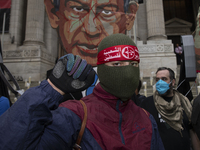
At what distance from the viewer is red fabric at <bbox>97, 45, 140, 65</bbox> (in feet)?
3.92

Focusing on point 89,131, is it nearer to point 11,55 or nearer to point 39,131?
point 39,131

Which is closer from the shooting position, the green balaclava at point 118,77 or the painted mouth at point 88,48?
the green balaclava at point 118,77

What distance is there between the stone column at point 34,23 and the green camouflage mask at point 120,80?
41.9 ft

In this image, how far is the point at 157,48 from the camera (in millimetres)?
11859

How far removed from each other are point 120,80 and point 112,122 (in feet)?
1.00

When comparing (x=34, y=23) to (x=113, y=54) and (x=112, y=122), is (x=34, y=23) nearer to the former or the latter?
(x=113, y=54)

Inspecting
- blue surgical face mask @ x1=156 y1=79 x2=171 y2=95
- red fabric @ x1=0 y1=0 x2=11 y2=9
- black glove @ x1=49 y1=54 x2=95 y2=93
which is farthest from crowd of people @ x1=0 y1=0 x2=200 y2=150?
red fabric @ x1=0 y1=0 x2=11 y2=9

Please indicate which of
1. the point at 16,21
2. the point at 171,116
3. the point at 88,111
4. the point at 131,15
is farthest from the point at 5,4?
the point at 88,111

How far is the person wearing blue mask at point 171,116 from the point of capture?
2.37m

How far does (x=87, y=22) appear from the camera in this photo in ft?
12.2

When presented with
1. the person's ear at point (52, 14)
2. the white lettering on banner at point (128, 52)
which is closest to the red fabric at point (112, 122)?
the white lettering on banner at point (128, 52)

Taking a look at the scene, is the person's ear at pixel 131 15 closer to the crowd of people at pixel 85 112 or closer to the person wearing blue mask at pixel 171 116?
the person wearing blue mask at pixel 171 116

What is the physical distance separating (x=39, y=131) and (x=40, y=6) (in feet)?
48.0

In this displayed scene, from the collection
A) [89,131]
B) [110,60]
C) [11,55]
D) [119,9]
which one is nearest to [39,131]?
[89,131]
